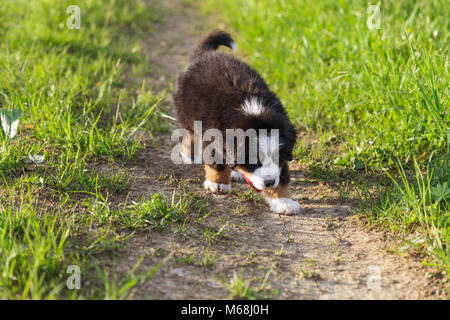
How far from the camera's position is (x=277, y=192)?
3.69 m

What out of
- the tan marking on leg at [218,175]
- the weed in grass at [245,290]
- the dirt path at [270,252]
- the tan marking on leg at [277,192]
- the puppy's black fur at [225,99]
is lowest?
the weed in grass at [245,290]

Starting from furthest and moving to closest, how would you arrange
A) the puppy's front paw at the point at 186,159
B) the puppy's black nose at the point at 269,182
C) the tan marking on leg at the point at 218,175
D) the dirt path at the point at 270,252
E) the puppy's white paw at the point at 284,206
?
the puppy's front paw at the point at 186,159 < the tan marking on leg at the point at 218,175 < the puppy's white paw at the point at 284,206 < the puppy's black nose at the point at 269,182 < the dirt path at the point at 270,252

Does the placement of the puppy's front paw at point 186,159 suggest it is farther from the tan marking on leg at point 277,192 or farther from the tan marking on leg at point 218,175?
the tan marking on leg at point 277,192

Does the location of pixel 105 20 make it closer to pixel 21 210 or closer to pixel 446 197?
pixel 21 210

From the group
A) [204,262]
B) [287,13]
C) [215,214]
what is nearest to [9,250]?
[204,262]

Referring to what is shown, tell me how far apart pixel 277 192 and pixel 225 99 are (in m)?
0.81

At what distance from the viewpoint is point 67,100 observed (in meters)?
4.38

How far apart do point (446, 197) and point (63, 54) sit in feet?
14.0

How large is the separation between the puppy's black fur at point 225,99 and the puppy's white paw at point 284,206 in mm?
140

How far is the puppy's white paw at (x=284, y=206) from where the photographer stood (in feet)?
12.0

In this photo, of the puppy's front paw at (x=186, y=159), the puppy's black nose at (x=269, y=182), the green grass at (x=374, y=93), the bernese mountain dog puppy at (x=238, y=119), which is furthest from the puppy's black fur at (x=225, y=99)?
the green grass at (x=374, y=93)

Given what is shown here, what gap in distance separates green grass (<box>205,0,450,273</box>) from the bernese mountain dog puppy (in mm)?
689

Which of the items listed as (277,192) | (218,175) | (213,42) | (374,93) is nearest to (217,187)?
(218,175)

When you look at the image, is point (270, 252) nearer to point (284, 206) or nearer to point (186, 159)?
point (284, 206)
